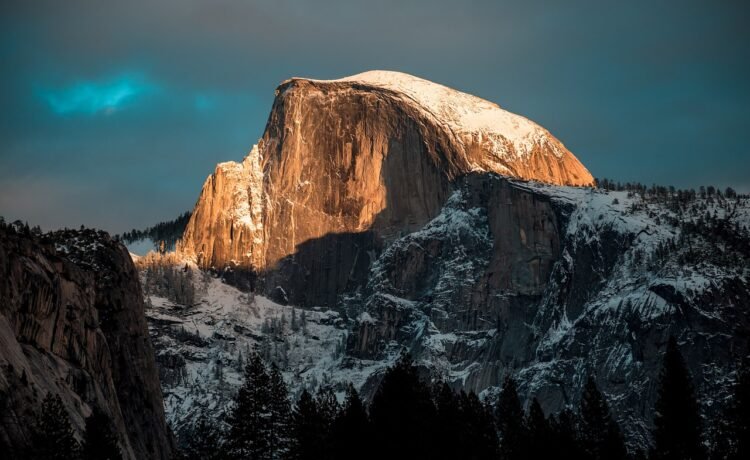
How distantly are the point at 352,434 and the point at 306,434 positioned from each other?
405 inches

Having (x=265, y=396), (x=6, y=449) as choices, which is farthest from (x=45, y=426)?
(x=265, y=396)

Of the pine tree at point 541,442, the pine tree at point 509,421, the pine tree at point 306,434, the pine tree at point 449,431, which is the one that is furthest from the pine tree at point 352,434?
the pine tree at point 509,421

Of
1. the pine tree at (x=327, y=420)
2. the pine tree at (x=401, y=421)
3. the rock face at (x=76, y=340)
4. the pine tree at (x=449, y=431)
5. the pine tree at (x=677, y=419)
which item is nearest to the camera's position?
the pine tree at (x=401, y=421)

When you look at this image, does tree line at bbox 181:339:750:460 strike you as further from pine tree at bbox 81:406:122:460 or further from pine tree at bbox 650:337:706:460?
pine tree at bbox 81:406:122:460

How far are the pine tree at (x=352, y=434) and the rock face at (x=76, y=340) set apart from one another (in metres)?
20.7

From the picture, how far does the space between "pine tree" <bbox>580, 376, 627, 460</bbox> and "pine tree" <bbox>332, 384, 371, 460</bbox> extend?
32398 mm

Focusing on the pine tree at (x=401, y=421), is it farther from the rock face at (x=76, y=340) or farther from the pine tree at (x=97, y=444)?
the rock face at (x=76, y=340)

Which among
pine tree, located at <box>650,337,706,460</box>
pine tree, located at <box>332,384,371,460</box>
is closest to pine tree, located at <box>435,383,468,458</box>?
pine tree, located at <box>332,384,371,460</box>

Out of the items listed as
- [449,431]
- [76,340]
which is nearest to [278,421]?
[449,431]

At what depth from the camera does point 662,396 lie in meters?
131

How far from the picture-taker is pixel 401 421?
10712cm

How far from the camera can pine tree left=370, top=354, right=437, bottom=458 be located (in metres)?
106

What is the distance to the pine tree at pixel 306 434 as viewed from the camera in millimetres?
114750

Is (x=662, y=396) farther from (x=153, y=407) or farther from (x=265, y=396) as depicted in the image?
(x=153, y=407)
